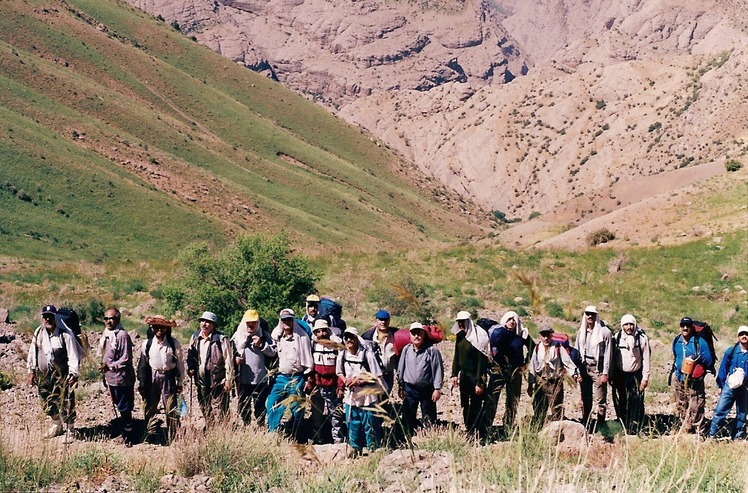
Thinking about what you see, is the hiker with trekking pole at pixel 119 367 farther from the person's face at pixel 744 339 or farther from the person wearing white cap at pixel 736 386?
the person's face at pixel 744 339

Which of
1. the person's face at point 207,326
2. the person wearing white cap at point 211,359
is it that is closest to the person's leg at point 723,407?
the person wearing white cap at point 211,359

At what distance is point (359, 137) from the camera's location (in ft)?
349

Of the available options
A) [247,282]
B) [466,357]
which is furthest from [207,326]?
[247,282]

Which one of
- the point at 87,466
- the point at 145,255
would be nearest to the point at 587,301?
the point at 87,466

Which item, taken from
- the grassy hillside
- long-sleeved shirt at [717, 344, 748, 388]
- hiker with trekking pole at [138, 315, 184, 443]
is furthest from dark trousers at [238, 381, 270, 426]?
the grassy hillside

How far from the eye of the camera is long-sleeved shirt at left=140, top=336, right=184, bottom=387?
31.6 feet

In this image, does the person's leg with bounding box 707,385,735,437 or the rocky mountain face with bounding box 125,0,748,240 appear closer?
the person's leg with bounding box 707,385,735,437

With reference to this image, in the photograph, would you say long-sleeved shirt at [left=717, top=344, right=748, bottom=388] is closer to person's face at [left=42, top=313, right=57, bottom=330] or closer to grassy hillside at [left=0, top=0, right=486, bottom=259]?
person's face at [left=42, top=313, right=57, bottom=330]

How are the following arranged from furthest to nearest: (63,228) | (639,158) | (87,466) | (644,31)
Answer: (644,31) < (639,158) < (63,228) < (87,466)

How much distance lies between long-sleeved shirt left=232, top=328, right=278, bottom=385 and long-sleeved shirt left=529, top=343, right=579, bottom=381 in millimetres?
3172

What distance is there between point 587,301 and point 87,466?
17.6 m

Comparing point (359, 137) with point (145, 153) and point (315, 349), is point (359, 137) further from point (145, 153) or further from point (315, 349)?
point (315, 349)

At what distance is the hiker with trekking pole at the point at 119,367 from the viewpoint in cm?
977

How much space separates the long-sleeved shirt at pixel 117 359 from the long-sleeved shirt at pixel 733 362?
7.31 m
